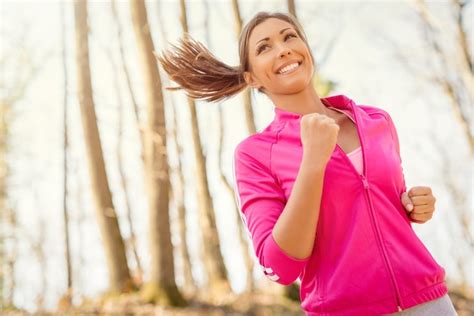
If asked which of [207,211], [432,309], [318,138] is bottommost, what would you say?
[207,211]

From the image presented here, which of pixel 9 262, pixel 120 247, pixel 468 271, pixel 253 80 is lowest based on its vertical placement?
pixel 468 271

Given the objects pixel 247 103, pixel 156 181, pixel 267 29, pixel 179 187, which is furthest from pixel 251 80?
pixel 179 187

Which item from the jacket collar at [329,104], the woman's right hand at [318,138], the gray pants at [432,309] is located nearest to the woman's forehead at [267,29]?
the jacket collar at [329,104]

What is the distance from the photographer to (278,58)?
2.24 meters

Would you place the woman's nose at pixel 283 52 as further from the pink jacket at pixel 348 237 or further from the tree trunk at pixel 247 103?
the tree trunk at pixel 247 103

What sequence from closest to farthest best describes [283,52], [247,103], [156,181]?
[283,52] → [156,181] → [247,103]

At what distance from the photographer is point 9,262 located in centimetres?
1752

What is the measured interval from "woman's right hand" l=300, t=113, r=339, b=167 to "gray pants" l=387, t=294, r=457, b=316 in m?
0.58

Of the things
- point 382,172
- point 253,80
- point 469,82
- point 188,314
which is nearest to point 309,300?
point 382,172

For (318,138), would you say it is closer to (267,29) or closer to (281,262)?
(281,262)

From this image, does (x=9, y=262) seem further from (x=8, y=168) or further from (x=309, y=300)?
(x=309, y=300)

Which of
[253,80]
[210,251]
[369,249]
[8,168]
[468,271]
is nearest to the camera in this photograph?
[369,249]

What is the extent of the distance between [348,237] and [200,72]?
1.02m

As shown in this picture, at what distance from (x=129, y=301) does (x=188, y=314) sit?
3.16ft
